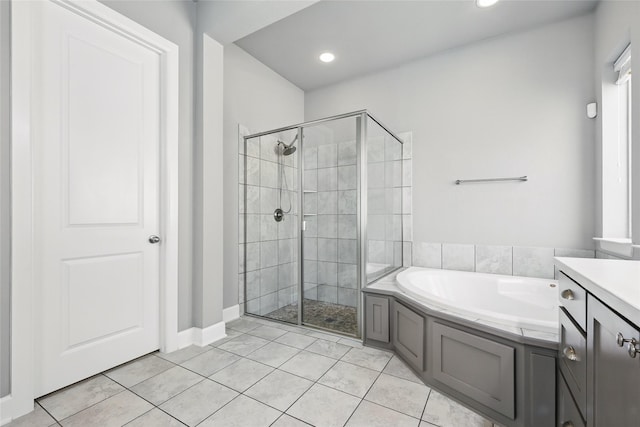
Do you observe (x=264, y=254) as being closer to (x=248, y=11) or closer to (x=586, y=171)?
(x=248, y=11)

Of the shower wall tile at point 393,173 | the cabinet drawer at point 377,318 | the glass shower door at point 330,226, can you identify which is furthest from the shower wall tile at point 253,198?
the cabinet drawer at point 377,318

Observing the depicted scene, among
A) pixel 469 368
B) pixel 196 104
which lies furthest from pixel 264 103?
pixel 469 368

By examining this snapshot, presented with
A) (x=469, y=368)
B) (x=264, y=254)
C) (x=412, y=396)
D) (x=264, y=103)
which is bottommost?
(x=412, y=396)

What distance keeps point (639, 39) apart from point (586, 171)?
1.03 metres

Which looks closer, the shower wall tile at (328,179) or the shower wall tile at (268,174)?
the shower wall tile at (328,179)

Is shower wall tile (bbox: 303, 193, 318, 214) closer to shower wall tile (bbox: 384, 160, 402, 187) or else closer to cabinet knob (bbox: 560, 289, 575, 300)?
shower wall tile (bbox: 384, 160, 402, 187)

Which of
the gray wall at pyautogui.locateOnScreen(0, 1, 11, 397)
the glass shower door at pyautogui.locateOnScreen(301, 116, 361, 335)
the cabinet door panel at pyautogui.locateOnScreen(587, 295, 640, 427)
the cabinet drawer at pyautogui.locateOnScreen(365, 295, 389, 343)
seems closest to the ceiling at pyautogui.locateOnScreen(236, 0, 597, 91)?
the glass shower door at pyautogui.locateOnScreen(301, 116, 361, 335)

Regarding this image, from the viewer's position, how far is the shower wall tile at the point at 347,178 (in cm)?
246

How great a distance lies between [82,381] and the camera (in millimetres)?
1752

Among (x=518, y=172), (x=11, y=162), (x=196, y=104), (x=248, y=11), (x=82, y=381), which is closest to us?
(x=11, y=162)

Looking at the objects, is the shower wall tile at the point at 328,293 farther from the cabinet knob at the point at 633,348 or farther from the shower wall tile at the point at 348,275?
the cabinet knob at the point at 633,348

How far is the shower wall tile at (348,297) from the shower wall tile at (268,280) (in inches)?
27.1

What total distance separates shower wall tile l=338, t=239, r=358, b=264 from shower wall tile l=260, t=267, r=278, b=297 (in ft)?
2.42

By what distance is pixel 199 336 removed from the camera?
2.28m
